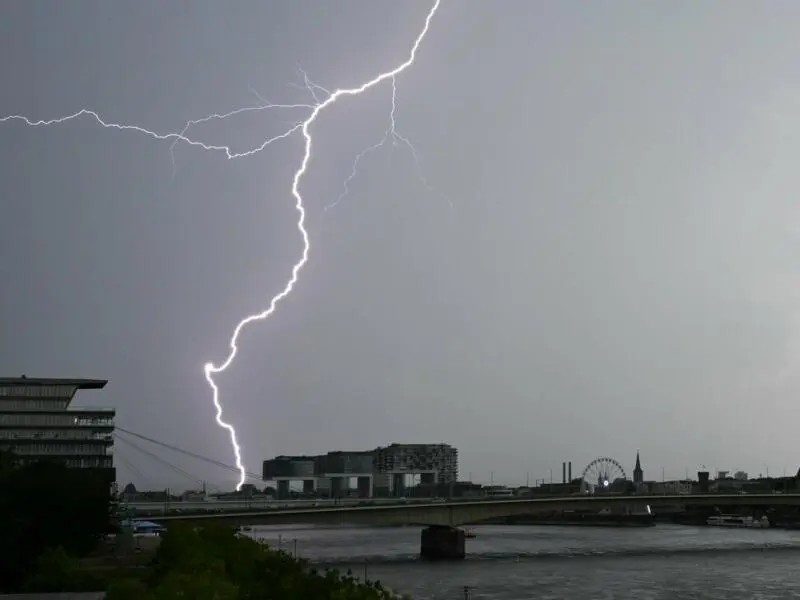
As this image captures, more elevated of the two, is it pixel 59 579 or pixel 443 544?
pixel 59 579

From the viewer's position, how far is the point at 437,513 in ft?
367

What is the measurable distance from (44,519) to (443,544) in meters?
52.5

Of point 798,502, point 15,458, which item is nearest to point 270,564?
point 15,458

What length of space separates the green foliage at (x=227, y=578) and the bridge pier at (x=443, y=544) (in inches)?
2181

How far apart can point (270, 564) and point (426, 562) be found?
6157 centimetres

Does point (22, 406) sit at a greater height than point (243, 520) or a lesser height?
greater

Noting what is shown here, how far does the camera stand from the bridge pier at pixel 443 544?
10912 cm

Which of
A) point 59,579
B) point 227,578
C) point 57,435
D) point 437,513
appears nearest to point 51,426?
point 57,435

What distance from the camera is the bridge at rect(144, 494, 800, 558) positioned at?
101 metres

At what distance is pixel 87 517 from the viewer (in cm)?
7619

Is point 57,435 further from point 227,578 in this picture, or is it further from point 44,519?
point 227,578

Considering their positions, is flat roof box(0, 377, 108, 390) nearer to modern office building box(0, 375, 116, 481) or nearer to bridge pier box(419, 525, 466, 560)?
modern office building box(0, 375, 116, 481)

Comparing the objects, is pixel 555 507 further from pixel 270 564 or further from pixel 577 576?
pixel 270 564

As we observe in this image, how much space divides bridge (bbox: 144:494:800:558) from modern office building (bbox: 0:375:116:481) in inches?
922
